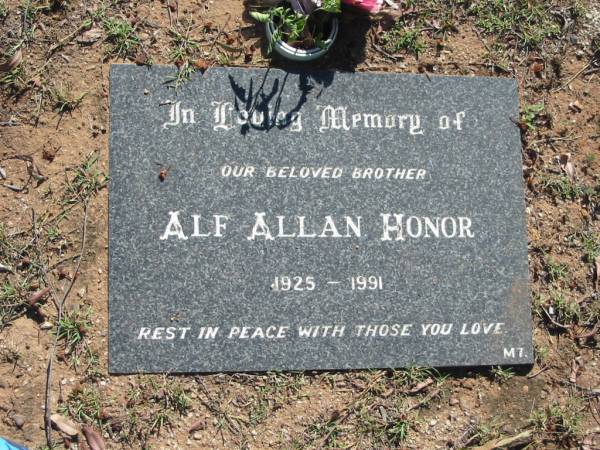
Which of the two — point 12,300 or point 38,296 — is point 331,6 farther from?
point 12,300

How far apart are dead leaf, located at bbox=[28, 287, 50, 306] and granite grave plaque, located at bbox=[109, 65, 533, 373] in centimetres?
34

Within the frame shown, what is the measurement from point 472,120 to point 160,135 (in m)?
1.67

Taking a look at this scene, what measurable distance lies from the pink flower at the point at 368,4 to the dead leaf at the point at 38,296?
2136mm

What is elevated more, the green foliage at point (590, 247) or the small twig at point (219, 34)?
the small twig at point (219, 34)

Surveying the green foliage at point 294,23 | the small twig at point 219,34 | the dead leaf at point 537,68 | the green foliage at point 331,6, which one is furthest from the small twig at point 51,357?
the dead leaf at point 537,68

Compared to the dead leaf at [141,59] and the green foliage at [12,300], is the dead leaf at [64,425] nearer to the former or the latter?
the green foliage at [12,300]

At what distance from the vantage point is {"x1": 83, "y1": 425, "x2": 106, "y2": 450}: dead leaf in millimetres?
3246

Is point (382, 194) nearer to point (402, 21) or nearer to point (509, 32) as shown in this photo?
point (402, 21)

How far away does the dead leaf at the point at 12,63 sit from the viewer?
345cm

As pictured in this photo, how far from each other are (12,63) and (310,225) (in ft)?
5.77

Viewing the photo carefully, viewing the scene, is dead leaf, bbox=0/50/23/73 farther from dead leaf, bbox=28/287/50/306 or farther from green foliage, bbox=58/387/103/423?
green foliage, bbox=58/387/103/423

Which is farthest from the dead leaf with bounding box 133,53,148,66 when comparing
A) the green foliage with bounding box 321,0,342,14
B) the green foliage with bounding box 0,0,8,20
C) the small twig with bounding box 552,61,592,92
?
the small twig with bounding box 552,61,592,92

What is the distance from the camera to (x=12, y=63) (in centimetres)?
345

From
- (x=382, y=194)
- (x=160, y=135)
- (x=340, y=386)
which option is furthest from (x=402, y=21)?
(x=340, y=386)
